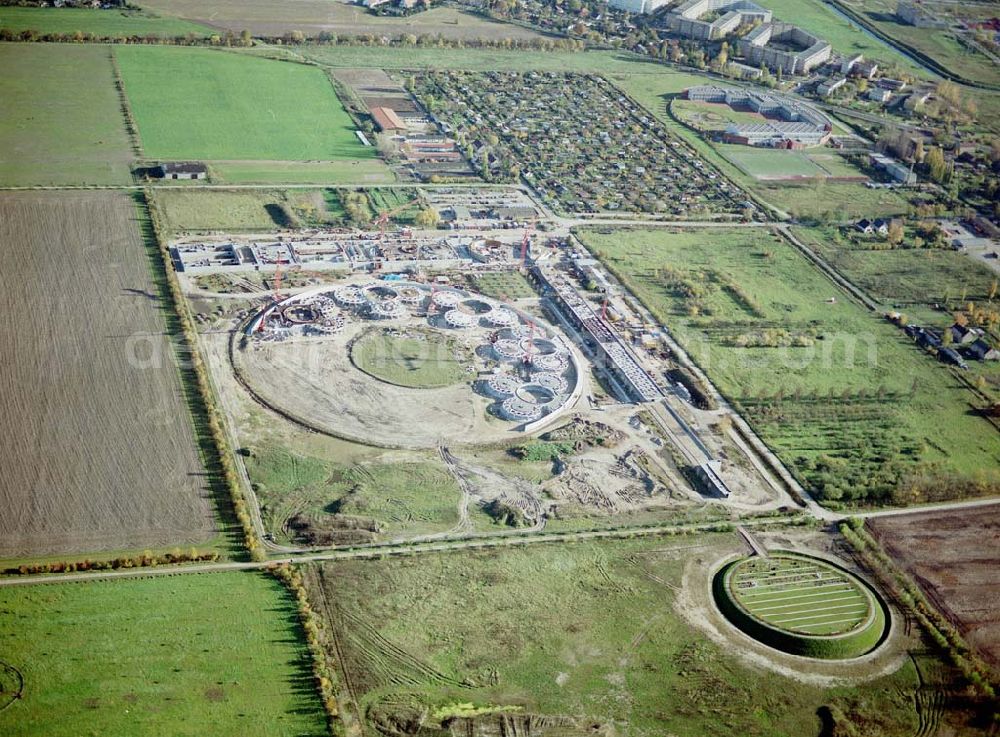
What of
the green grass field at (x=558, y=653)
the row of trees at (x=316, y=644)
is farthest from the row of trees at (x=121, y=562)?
the green grass field at (x=558, y=653)

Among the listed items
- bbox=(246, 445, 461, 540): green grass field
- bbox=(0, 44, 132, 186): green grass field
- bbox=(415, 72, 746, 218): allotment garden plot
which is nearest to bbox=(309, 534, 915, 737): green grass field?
bbox=(246, 445, 461, 540): green grass field

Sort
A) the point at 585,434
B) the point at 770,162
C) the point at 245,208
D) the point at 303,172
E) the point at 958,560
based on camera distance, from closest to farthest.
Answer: the point at 958,560 → the point at 585,434 → the point at 245,208 → the point at 303,172 → the point at 770,162

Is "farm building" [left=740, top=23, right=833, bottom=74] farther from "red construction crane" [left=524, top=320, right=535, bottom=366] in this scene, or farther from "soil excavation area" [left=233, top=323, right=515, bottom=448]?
"soil excavation area" [left=233, top=323, right=515, bottom=448]

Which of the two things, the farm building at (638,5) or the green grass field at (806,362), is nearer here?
the green grass field at (806,362)

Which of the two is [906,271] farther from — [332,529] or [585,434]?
[332,529]

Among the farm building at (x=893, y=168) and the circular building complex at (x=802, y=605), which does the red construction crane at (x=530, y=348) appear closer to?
the circular building complex at (x=802, y=605)

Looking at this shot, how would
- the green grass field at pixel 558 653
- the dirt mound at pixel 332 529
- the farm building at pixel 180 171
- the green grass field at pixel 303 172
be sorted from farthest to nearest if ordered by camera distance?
the green grass field at pixel 303 172 → the farm building at pixel 180 171 → the dirt mound at pixel 332 529 → the green grass field at pixel 558 653

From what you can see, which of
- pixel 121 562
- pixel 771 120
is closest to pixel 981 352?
pixel 771 120

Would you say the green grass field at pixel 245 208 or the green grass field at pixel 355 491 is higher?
the green grass field at pixel 245 208

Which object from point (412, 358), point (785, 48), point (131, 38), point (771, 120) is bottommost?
point (412, 358)
